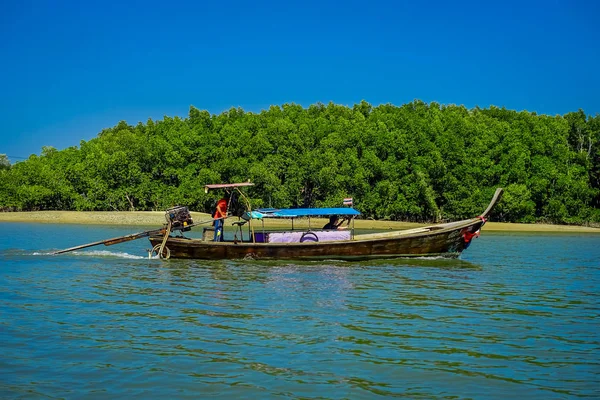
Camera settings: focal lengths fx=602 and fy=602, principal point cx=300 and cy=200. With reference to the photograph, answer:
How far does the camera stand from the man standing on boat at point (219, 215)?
981 inches

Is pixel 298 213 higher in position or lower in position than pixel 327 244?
higher

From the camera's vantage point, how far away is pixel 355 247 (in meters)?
24.3

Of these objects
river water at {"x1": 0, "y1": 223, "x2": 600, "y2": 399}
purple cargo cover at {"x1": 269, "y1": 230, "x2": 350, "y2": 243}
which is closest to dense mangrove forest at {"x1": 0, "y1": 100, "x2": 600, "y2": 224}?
purple cargo cover at {"x1": 269, "y1": 230, "x2": 350, "y2": 243}

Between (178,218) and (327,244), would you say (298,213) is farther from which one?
(178,218)

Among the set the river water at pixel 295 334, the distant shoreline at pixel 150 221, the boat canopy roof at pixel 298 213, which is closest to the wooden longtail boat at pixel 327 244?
the boat canopy roof at pixel 298 213

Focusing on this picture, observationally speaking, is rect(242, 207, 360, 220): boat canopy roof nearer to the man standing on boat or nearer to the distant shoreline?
the man standing on boat

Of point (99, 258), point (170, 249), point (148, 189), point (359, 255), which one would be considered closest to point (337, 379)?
point (359, 255)

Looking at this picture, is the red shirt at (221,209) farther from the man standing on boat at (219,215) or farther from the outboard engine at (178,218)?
the outboard engine at (178,218)

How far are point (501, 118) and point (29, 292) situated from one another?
229ft

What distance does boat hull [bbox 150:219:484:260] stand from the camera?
24328 mm

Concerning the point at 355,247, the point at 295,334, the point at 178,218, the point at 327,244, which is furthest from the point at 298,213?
the point at 295,334

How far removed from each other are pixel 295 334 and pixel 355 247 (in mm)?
12827

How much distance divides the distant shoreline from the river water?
35790 mm

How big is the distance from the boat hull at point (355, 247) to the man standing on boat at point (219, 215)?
0.87 meters
